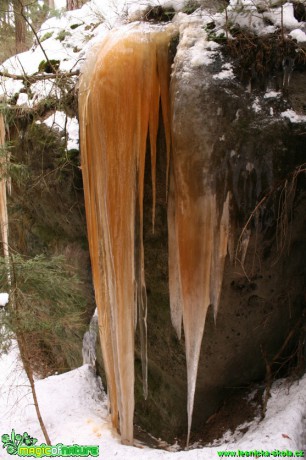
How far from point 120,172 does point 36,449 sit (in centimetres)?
294

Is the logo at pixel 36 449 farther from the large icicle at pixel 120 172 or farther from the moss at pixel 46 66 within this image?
the moss at pixel 46 66

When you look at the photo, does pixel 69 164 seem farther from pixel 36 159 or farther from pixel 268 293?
pixel 268 293

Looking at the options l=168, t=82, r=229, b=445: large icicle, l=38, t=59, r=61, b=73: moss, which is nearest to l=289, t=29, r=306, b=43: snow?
l=168, t=82, r=229, b=445: large icicle

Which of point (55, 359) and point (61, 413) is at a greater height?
point (61, 413)

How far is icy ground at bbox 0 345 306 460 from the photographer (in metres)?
3.14

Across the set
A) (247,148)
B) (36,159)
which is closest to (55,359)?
(36,159)

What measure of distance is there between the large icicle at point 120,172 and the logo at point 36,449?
16.8 inches

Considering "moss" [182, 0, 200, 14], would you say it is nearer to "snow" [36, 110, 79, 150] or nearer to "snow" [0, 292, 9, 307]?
"snow" [36, 110, 79, 150]

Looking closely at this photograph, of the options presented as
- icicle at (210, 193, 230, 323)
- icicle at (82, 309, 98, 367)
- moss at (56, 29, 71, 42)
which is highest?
moss at (56, 29, 71, 42)

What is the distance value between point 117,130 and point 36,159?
2192 mm

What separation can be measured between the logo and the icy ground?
7 centimetres

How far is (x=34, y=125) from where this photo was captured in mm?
4820

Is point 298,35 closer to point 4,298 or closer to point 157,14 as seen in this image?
point 157,14

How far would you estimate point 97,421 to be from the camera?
410cm
